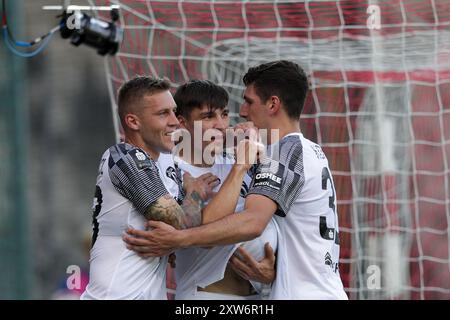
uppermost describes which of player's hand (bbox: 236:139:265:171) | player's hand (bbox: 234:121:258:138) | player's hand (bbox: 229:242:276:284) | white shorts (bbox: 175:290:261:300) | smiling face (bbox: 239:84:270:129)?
smiling face (bbox: 239:84:270:129)

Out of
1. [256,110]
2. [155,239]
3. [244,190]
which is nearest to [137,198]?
[155,239]

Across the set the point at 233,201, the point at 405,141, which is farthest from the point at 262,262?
the point at 405,141

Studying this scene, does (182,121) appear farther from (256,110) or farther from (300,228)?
(300,228)

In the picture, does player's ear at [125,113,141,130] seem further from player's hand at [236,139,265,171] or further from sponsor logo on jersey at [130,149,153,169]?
player's hand at [236,139,265,171]

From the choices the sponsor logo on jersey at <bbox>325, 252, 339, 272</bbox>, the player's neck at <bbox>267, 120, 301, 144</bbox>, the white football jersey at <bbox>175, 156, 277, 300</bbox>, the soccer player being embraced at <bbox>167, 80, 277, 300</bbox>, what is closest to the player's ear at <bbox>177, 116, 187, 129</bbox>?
the soccer player being embraced at <bbox>167, 80, 277, 300</bbox>

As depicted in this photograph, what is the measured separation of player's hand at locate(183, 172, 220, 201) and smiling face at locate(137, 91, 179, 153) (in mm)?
185

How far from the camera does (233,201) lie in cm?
455

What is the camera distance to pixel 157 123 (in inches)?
187

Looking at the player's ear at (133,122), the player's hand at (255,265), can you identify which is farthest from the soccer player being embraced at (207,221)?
the player's ear at (133,122)

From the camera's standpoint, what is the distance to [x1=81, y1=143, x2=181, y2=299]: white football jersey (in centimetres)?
451

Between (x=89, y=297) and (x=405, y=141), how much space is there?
365 centimetres

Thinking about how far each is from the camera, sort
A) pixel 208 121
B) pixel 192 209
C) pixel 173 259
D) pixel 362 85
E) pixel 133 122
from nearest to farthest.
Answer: pixel 192 209, pixel 133 122, pixel 173 259, pixel 208 121, pixel 362 85

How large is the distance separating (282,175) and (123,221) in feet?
2.51
